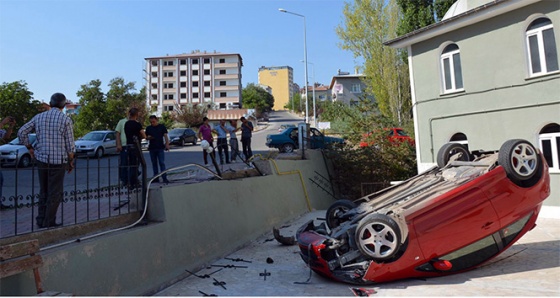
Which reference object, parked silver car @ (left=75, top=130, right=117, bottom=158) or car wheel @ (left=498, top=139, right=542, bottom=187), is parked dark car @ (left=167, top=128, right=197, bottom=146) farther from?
car wheel @ (left=498, top=139, right=542, bottom=187)

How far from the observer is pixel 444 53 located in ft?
40.1

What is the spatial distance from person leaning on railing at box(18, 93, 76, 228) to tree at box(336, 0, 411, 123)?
79.5ft

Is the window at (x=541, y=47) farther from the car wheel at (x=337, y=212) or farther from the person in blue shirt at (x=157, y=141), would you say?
the person in blue shirt at (x=157, y=141)

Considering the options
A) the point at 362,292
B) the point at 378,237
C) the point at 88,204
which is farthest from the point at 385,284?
the point at 88,204

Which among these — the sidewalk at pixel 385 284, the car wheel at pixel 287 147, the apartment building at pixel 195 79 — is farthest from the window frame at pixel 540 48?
the apartment building at pixel 195 79

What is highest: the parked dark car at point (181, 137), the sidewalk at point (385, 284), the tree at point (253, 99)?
the tree at point (253, 99)

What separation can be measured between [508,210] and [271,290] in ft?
11.2

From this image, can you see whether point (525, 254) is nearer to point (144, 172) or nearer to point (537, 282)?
point (537, 282)

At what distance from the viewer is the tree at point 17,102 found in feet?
72.1

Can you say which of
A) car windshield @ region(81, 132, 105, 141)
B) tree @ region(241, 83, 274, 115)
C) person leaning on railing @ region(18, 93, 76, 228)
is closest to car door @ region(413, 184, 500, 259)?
person leaning on railing @ region(18, 93, 76, 228)

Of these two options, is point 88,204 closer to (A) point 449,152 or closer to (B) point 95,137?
(A) point 449,152

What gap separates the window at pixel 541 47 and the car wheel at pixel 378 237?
8.33 m

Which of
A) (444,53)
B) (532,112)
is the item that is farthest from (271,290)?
(444,53)

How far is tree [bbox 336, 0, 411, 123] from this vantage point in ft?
87.1
